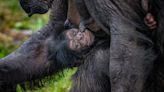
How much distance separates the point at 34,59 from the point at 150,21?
1397 mm

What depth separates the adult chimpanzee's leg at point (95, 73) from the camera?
5.21 meters

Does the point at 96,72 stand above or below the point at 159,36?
below

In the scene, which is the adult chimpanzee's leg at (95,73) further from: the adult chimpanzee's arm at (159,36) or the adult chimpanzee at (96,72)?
the adult chimpanzee's arm at (159,36)

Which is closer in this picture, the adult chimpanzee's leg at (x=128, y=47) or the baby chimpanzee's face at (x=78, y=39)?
the adult chimpanzee's leg at (x=128, y=47)

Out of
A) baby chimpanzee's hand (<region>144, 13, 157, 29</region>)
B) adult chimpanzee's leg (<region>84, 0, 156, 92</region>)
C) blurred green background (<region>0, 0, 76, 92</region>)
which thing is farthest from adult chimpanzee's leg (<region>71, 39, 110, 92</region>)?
blurred green background (<region>0, 0, 76, 92</region>)

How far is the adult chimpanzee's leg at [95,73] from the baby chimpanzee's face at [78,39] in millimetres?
107

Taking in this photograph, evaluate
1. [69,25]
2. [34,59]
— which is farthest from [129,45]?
[34,59]

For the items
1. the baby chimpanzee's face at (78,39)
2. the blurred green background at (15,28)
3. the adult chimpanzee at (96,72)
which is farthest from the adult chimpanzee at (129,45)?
the blurred green background at (15,28)

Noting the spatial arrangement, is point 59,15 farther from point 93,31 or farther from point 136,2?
point 136,2

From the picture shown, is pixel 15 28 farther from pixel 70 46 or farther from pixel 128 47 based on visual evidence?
pixel 128 47

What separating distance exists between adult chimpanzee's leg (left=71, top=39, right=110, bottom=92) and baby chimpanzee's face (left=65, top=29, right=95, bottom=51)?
0.11m

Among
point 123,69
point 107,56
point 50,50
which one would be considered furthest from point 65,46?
point 123,69

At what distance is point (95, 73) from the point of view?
5.30 meters

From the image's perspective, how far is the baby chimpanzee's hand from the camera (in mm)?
4832
